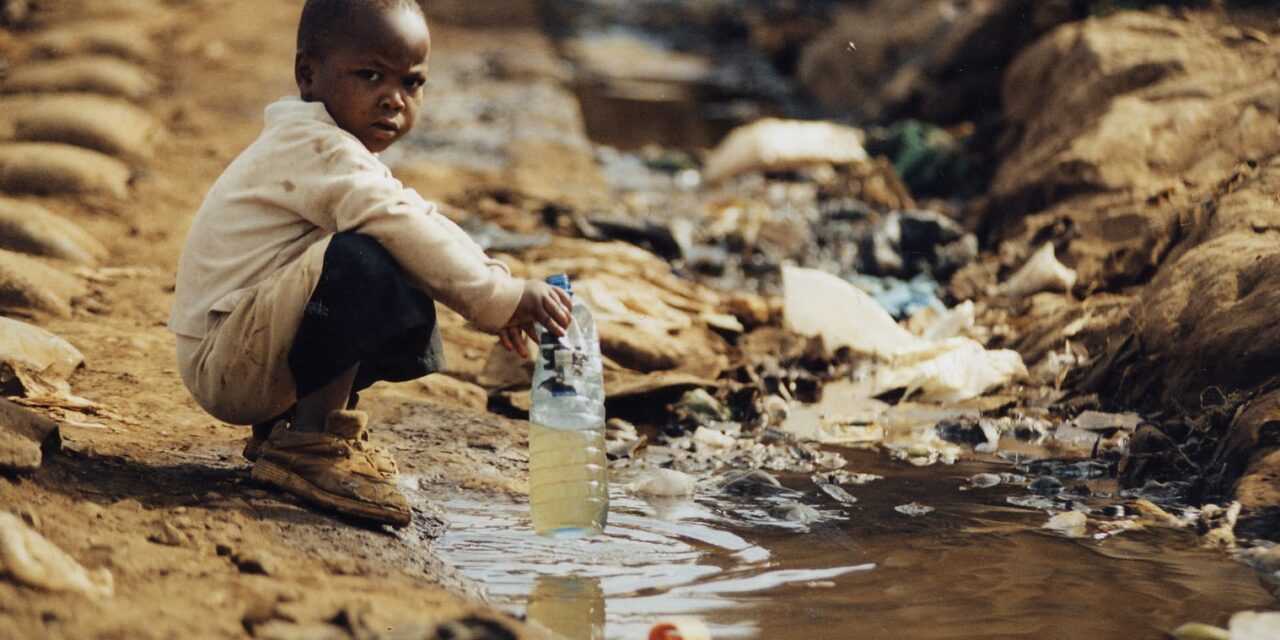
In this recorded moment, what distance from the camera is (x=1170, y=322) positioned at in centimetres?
466

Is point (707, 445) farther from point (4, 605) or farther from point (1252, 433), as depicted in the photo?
point (4, 605)

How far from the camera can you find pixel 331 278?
302 centimetres

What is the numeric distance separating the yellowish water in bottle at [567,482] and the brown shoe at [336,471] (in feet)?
1.21

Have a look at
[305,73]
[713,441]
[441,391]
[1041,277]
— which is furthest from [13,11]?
[305,73]

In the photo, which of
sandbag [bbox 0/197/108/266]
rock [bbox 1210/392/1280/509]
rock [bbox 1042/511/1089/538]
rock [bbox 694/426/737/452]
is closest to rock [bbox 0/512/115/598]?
rock [bbox 1042/511/1089/538]

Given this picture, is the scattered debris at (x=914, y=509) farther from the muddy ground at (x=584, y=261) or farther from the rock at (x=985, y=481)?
the muddy ground at (x=584, y=261)

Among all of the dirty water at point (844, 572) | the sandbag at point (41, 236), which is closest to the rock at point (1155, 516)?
the dirty water at point (844, 572)

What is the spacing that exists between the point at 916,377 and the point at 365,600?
289 cm

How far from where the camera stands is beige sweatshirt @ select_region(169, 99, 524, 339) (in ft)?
10.1

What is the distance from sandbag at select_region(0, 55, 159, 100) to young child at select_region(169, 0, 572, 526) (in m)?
5.50

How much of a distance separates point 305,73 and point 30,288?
2098 millimetres

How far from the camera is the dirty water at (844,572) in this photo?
2875 mm

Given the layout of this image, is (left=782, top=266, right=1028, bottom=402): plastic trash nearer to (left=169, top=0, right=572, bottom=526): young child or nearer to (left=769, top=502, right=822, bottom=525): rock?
(left=769, top=502, right=822, bottom=525): rock

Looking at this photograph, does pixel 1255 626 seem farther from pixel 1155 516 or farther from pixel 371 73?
pixel 371 73
